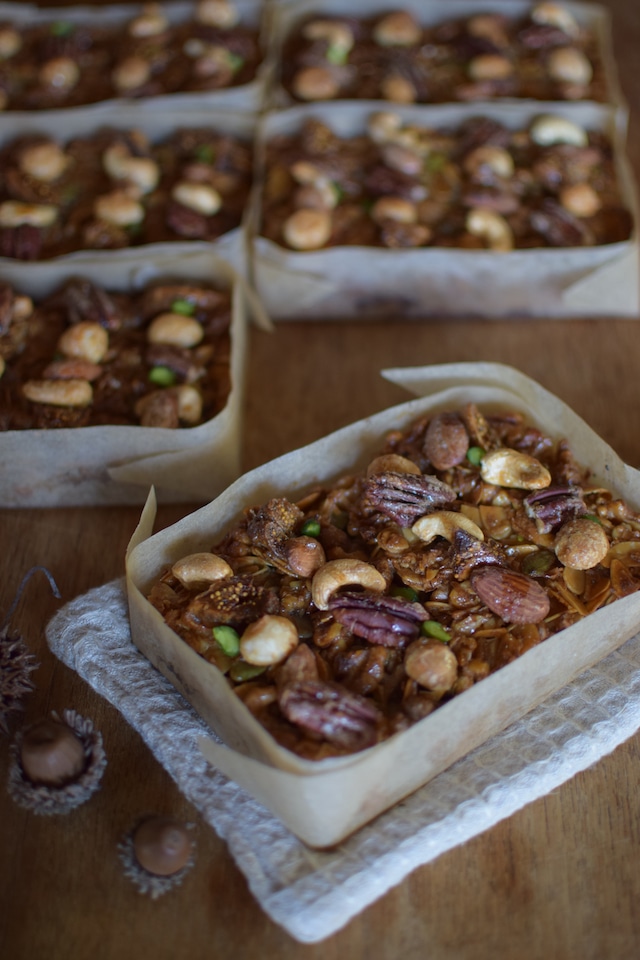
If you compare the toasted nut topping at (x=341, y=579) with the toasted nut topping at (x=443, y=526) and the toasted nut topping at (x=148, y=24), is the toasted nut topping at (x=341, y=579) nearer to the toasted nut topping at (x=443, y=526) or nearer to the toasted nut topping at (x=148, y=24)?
the toasted nut topping at (x=443, y=526)

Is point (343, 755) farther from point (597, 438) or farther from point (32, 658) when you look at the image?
point (597, 438)

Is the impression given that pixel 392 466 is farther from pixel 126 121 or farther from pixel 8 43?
pixel 8 43

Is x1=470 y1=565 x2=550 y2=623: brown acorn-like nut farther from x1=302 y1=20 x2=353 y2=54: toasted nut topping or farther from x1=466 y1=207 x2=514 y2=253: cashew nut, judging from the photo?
x1=302 y1=20 x2=353 y2=54: toasted nut topping

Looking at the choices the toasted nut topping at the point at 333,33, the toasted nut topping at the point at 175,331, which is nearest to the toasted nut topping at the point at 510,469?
the toasted nut topping at the point at 175,331

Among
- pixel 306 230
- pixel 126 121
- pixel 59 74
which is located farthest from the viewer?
pixel 59 74

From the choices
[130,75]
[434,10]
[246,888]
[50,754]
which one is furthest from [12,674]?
[434,10]

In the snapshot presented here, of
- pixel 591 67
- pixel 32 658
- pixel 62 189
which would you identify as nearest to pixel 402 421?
pixel 32 658
